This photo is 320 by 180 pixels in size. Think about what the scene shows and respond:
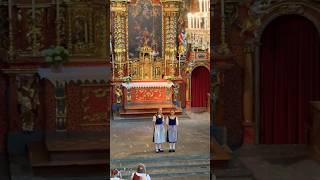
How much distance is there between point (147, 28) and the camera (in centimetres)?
1647

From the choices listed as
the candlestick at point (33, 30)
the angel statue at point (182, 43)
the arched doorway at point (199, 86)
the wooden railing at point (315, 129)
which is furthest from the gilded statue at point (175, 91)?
the candlestick at point (33, 30)

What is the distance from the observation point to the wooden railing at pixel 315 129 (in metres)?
8.05

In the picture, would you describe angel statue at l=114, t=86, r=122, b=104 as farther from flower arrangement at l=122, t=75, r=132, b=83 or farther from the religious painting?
the religious painting

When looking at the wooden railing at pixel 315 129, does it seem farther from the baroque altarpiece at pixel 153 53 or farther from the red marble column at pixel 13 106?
the baroque altarpiece at pixel 153 53

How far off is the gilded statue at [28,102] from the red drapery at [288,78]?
329cm

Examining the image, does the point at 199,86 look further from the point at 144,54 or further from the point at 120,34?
the point at 120,34

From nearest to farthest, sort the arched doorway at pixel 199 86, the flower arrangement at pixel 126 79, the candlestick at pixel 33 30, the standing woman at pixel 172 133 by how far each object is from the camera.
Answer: the candlestick at pixel 33 30, the standing woman at pixel 172 133, the flower arrangement at pixel 126 79, the arched doorway at pixel 199 86

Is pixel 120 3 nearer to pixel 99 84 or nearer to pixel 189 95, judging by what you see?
pixel 189 95

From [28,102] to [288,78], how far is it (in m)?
3.77

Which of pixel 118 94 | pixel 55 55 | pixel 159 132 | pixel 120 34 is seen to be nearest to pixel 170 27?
pixel 120 34

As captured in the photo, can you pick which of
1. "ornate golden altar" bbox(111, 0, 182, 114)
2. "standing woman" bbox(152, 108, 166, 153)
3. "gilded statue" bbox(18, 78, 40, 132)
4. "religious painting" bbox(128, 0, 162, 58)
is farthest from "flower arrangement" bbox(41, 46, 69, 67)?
"religious painting" bbox(128, 0, 162, 58)

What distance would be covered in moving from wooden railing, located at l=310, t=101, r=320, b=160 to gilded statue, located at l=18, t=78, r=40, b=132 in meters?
3.97

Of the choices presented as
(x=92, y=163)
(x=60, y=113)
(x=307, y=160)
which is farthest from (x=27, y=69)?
Result: (x=307, y=160)

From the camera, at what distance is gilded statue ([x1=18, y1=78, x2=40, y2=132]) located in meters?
8.30
